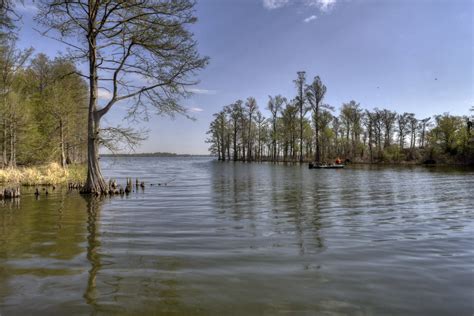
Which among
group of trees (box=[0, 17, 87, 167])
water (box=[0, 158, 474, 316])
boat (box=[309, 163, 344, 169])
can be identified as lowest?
water (box=[0, 158, 474, 316])

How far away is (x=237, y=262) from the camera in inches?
208

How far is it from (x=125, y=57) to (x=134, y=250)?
11951mm

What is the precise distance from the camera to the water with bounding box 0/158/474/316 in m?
3.76

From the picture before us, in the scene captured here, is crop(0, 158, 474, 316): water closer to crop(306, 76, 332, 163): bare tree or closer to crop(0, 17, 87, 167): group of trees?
crop(0, 17, 87, 167): group of trees

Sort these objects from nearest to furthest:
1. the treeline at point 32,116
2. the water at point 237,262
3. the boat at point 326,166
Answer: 1. the water at point 237,262
2. the treeline at point 32,116
3. the boat at point 326,166

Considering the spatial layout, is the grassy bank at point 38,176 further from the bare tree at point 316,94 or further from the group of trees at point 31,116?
the bare tree at point 316,94

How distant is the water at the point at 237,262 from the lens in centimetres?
376

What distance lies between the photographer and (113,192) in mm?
15219

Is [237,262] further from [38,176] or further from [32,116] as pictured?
[32,116]

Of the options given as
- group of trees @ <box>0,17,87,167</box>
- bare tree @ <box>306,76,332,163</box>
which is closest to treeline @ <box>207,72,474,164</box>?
bare tree @ <box>306,76,332,163</box>

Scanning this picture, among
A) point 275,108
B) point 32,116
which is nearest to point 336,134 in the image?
point 275,108

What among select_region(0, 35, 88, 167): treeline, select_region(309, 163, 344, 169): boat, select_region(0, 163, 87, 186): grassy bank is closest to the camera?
select_region(0, 163, 87, 186): grassy bank

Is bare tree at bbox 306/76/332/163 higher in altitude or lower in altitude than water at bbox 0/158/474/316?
higher

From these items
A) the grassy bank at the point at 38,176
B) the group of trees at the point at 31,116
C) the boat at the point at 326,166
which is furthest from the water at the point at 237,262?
the boat at the point at 326,166
